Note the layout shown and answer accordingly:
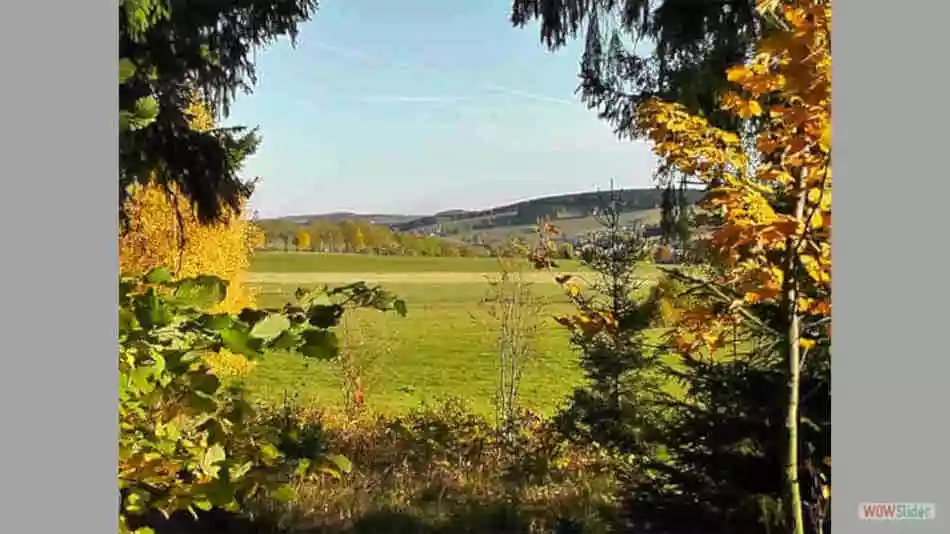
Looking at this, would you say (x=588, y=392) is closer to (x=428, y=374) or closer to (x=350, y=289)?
(x=428, y=374)

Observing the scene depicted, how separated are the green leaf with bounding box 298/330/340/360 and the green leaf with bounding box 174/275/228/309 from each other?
16 centimetres

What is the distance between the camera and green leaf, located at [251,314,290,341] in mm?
948

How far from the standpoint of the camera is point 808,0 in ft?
5.01

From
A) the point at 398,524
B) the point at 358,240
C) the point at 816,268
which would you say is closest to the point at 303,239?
the point at 358,240

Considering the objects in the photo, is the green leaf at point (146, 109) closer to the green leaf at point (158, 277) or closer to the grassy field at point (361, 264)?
→ the green leaf at point (158, 277)

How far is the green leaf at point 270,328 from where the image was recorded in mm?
948

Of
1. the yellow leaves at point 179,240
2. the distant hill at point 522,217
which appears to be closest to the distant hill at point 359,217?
the distant hill at point 522,217

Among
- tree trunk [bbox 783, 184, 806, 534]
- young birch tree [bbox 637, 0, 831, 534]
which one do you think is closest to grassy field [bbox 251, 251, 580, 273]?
young birch tree [bbox 637, 0, 831, 534]

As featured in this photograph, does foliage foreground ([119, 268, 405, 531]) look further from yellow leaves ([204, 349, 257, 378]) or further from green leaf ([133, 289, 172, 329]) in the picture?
yellow leaves ([204, 349, 257, 378])

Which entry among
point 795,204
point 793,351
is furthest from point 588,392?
point 795,204

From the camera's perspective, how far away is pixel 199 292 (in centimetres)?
104

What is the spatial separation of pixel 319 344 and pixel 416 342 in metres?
0.92

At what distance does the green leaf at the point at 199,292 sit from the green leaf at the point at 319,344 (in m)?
0.16
